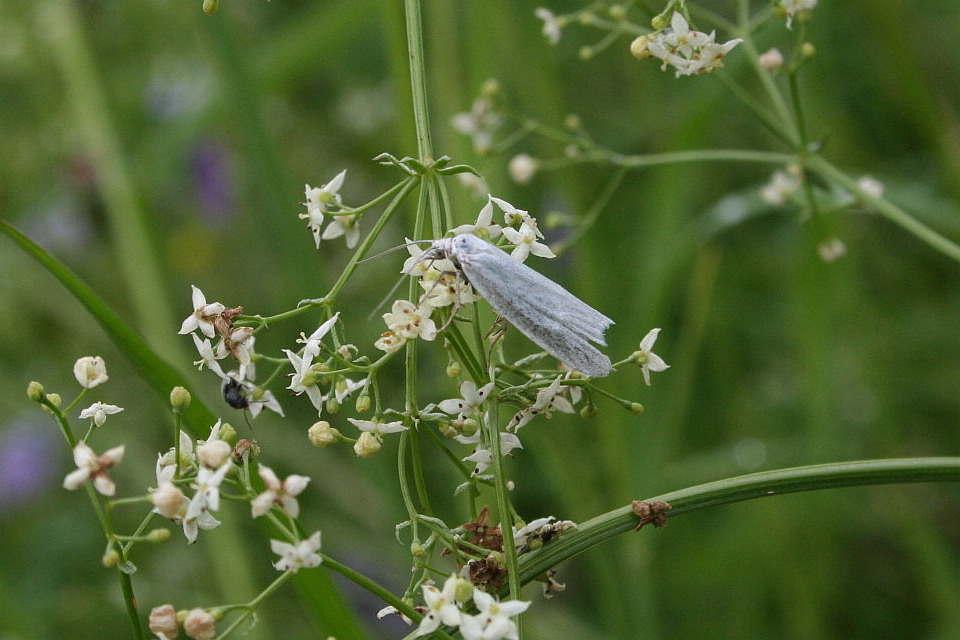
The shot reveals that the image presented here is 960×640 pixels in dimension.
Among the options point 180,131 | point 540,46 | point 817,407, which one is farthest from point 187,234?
point 817,407

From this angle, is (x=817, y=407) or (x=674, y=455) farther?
(x=674, y=455)

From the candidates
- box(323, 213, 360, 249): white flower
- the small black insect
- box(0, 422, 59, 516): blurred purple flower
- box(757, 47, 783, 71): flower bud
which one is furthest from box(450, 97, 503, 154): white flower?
box(0, 422, 59, 516): blurred purple flower

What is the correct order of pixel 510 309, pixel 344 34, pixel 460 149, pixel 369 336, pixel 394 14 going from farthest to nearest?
1. pixel 369 336
2. pixel 344 34
3. pixel 460 149
4. pixel 394 14
5. pixel 510 309

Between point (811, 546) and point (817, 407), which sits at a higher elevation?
point (817, 407)

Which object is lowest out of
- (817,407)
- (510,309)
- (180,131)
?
(510,309)

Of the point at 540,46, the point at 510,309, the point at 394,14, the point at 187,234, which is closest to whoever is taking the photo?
the point at 510,309

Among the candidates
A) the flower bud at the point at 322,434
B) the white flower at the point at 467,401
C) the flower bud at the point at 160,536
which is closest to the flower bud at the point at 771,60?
the white flower at the point at 467,401

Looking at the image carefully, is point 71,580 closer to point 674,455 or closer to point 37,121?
point 37,121

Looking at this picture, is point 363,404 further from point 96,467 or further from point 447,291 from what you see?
point 96,467
